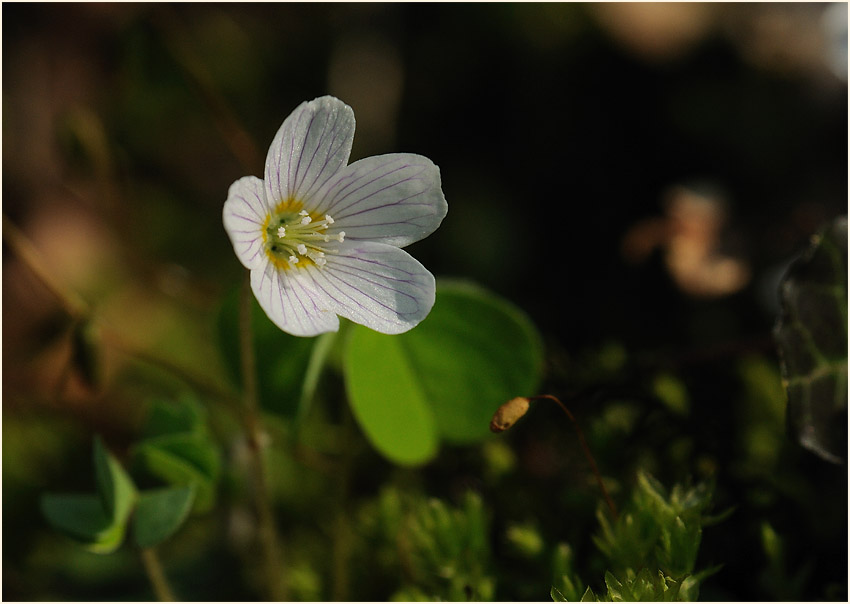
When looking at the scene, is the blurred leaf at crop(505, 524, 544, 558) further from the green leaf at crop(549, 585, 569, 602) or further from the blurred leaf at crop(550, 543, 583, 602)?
the green leaf at crop(549, 585, 569, 602)

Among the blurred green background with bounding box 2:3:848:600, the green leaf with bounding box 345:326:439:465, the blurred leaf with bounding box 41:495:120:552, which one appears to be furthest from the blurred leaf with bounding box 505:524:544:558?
the blurred leaf with bounding box 41:495:120:552

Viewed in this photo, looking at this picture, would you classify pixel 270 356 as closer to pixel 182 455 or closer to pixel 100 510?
pixel 182 455

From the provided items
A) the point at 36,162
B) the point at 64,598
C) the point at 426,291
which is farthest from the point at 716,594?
the point at 36,162

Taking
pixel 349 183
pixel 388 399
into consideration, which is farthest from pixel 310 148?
pixel 388 399

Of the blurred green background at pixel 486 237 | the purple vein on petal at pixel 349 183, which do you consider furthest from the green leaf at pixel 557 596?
the purple vein on petal at pixel 349 183

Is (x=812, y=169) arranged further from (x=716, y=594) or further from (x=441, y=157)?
(x=716, y=594)
